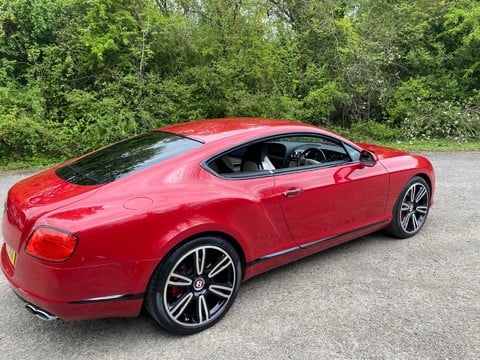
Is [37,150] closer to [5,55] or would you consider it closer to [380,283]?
[5,55]

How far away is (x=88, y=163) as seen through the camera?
3.31 metres

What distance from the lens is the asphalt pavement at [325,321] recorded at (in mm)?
2691

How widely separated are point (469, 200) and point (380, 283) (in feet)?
10.1

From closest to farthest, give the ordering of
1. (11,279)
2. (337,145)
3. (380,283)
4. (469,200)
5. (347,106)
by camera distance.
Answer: (11,279), (380,283), (337,145), (469,200), (347,106)

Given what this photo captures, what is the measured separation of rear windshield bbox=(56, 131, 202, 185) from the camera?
2949 mm

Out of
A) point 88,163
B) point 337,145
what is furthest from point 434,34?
point 88,163

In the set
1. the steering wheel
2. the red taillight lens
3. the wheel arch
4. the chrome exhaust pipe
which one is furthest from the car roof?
the chrome exhaust pipe

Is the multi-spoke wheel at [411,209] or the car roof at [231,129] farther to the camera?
the multi-spoke wheel at [411,209]

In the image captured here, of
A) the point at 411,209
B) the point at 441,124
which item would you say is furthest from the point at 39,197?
the point at 441,124

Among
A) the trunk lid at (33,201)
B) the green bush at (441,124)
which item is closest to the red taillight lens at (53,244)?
the trunk lid at (33,201)

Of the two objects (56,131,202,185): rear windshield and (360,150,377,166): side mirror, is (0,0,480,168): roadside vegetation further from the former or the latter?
(360,150,377,166): side mirror

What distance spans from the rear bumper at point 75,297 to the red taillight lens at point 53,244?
72 mm

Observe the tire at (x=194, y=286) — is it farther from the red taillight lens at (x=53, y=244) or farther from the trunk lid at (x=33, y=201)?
the trunk lid at (x=33, y=201)

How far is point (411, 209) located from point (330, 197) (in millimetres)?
1370
